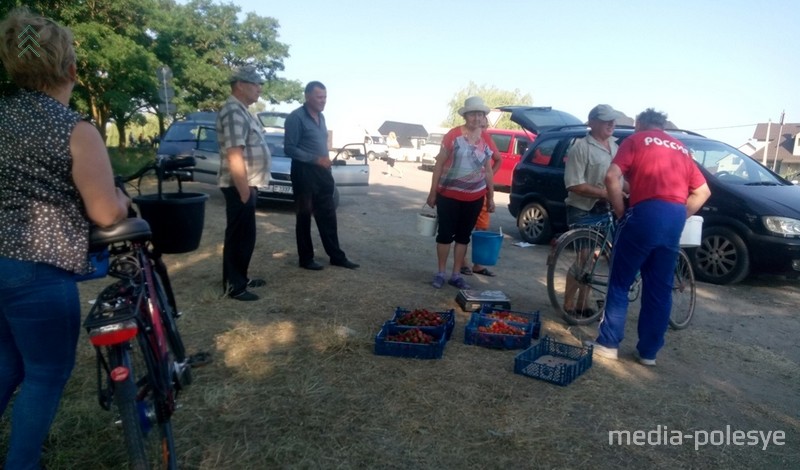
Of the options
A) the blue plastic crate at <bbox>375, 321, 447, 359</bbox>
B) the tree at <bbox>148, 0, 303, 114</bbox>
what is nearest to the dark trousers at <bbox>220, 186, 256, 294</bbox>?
the blue plastic crate at <bbox>375, 321, 447, 359</bbox>

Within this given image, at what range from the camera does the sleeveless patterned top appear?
2057mm

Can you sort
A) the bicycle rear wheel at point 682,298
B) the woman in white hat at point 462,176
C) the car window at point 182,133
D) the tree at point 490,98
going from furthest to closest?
1. the tree at point 490,98
2. the car window at point 182,133
3. the woman in white hat at point 462,176
4. the bicycle rear wheel at point 682,298

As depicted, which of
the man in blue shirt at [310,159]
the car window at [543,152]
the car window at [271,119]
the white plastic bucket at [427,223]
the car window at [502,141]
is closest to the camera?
the man in blue shirt at [310,159]

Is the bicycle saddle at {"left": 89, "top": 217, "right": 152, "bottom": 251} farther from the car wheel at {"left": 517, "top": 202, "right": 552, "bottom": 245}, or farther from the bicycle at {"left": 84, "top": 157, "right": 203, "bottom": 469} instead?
the car wheel at {"left": 517, "top": 202, "right": 552, "bottom": 245}

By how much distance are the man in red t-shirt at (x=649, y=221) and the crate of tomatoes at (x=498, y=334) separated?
0.56 meters

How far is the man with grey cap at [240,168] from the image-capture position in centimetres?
481

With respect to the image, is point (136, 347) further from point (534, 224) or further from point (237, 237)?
point (534, 224)

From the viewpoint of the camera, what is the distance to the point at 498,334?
438 centimetres

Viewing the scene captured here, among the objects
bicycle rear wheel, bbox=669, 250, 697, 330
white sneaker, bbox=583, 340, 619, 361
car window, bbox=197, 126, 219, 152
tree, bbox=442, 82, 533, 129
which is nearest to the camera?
white sneaker, bbox=583, 340, 619, 361

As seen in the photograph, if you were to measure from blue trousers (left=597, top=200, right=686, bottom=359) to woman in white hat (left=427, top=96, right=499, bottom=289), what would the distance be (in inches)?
70.0

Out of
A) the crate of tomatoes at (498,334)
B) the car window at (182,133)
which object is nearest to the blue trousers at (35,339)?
the crate of tomatoes at (498,334)

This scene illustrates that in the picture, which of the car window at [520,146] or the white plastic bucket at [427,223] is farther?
the car window at [520,146]

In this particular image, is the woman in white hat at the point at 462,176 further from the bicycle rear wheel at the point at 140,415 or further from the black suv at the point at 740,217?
the bicycle rear wheel at the point at 140,415

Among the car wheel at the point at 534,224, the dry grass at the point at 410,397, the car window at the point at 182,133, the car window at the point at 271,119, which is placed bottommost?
the dry grass at the point at 410,397
